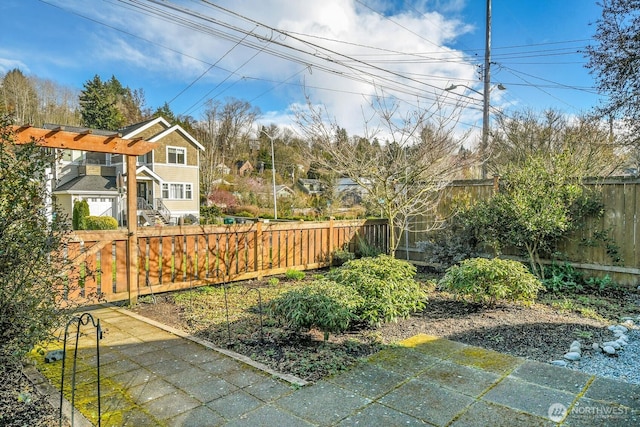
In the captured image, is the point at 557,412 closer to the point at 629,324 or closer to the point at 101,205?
the point at 629,324

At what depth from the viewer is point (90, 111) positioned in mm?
28609

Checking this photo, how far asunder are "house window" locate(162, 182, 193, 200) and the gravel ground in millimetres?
21305

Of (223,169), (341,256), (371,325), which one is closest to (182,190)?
(223,169)

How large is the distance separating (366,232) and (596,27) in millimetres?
5159

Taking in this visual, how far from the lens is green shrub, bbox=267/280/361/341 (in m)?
3.16

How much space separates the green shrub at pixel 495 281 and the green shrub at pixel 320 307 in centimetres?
163

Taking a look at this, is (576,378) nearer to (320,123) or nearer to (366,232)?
(320,123)

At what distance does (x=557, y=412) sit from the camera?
2186mm

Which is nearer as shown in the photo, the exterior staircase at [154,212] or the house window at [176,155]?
the exterior staircase at [154,212]

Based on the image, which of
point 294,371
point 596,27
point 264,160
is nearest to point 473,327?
point 294,371

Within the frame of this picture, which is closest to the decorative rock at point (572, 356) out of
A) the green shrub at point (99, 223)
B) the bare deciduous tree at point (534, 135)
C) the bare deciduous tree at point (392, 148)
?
the bare deciduous tree at point (392, 148)

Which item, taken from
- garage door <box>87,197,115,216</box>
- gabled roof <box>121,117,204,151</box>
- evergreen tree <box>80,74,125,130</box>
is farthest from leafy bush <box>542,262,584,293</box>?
evergreen tree <box>80,74,125,130</box>

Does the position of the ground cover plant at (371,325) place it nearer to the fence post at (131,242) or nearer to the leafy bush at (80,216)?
the fence post at (131,242)

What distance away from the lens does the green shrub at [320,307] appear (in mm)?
3160
